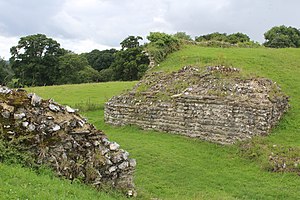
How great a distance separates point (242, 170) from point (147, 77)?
8.66 metres

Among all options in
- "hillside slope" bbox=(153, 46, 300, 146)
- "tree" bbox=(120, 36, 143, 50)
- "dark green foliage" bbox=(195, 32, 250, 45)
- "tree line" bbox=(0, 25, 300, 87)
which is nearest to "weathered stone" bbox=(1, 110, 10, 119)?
"hillside slope" bbox=(153, 46, 300, 146)

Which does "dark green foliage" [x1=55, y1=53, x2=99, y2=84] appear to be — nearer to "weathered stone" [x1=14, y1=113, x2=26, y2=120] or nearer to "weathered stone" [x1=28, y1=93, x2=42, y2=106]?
"weathered stone" [x1=28, y1=93, x2=42, y2=106]

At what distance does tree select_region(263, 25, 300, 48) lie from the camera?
49062 mm

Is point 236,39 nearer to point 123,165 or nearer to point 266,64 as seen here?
point 266,64

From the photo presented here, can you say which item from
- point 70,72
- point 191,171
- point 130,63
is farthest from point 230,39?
point 191,171

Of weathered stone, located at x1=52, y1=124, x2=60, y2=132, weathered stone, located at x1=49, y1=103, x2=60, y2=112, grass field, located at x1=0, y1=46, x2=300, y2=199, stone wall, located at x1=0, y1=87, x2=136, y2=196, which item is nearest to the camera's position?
grass field, located at x1=0, y1=46, x2=300, y2=199

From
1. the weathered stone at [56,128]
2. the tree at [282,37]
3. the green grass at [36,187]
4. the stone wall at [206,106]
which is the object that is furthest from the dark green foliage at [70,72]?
the green grass at [36,187]

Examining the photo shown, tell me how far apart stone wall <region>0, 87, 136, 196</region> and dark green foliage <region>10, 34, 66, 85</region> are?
43.8 m

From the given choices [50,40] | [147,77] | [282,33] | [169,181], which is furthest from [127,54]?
[169,181]

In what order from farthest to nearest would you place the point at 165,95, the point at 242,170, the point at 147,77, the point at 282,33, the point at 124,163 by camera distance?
the point at 282,33 → the point at 147,77 → the point at 165,95 → the point at 242,170 → the point at 124,163

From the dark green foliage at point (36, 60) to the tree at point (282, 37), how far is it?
3021 cm

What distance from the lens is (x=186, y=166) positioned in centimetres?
1179

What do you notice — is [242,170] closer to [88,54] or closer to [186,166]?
[186,166]

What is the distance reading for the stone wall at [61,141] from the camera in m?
6.99
